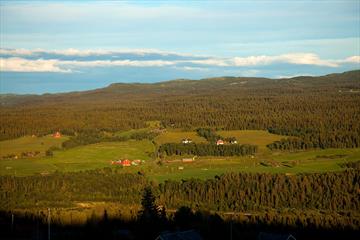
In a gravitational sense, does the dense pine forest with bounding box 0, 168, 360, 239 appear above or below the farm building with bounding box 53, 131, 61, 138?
below

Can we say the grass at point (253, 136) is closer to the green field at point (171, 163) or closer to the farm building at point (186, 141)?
the green field at point (171, 163)

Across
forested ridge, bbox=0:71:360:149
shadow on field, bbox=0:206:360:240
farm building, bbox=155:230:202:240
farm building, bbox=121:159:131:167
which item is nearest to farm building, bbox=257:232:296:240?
shadow on field, bbox=0:206:360:240

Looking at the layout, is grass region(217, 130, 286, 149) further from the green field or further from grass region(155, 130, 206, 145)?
grass region(155, 130, 206, 145)

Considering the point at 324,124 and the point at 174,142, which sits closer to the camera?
the point at 174,142

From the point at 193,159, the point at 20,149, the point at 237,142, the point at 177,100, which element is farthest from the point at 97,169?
the point at 177,100

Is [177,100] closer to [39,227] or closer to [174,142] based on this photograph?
[174,142]

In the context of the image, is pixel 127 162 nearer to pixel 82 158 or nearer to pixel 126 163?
pixel 126 163

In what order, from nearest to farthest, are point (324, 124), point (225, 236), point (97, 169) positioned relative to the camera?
1. point (225, 236)
2. point (97, 169)
3. point (324, 124)
